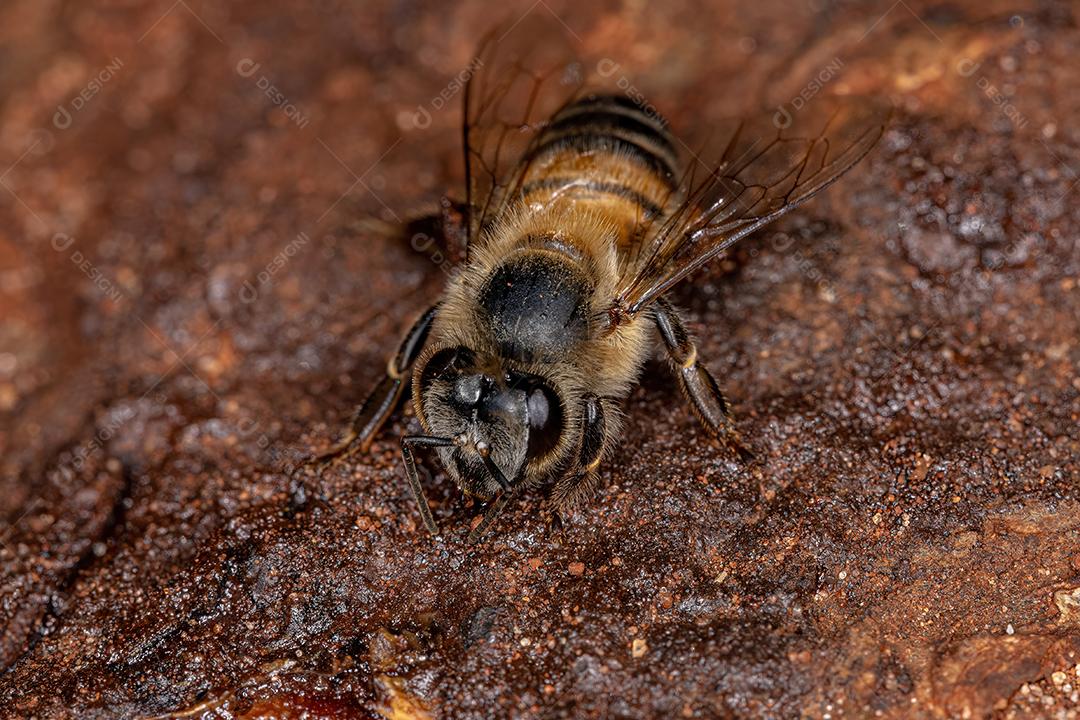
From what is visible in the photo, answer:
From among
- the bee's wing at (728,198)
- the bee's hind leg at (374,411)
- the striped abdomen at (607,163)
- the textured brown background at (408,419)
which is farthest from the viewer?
the striped abdomen at (607,163)

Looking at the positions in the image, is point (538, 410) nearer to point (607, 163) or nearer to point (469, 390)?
point (469, 390)

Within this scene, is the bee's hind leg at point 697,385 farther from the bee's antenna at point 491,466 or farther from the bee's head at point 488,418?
the bee's antenna at point 491,466

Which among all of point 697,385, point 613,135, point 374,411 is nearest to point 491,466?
point 374,411

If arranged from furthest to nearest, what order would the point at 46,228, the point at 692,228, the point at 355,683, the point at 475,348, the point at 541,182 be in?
the point at 46,228, the point at 541,182, the point at 692,228, the point at 475,348, the point at 355,683

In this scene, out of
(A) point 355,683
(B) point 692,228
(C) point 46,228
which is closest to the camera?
(A) point 355,683

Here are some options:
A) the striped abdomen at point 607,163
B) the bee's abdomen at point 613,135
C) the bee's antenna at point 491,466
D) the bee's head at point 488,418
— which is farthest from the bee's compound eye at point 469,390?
the bee's abdomen at point 613,135

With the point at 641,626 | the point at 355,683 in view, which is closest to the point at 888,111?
the point at 641,626

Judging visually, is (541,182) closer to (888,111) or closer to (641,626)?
(888,111)
